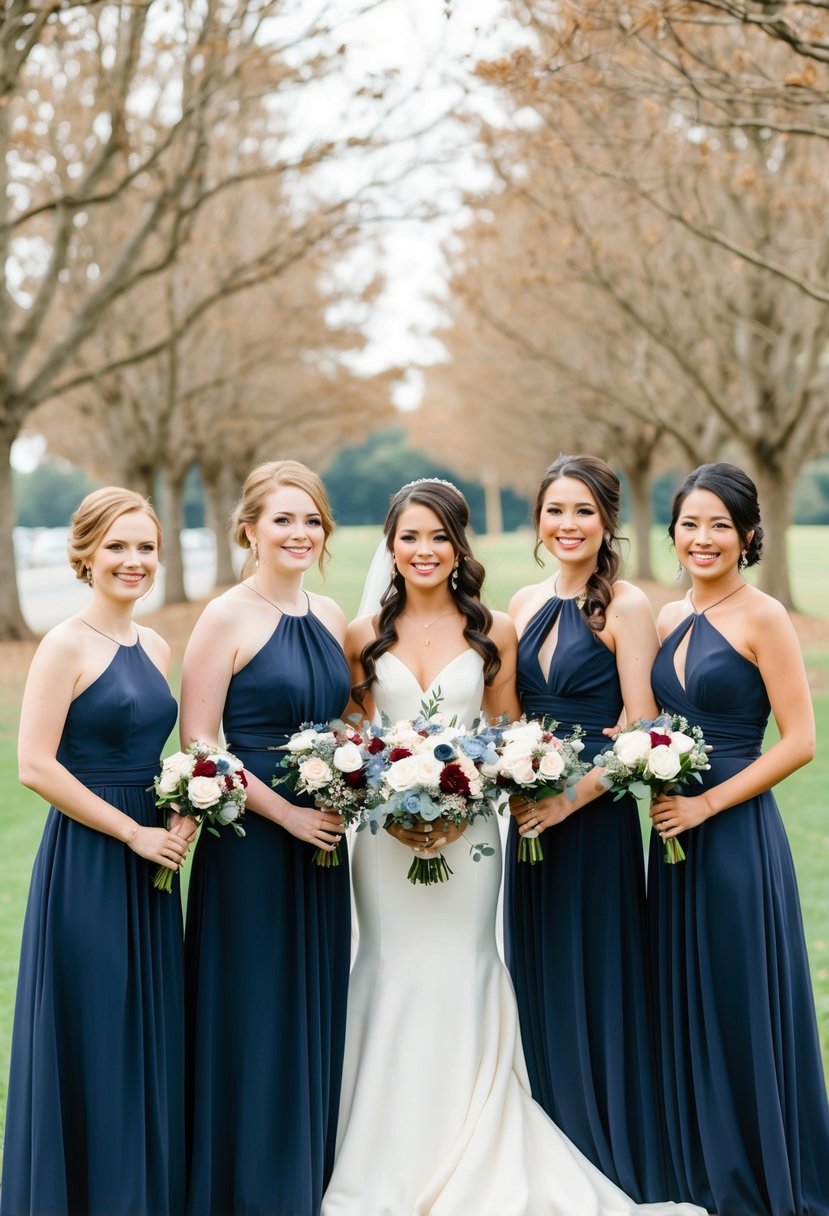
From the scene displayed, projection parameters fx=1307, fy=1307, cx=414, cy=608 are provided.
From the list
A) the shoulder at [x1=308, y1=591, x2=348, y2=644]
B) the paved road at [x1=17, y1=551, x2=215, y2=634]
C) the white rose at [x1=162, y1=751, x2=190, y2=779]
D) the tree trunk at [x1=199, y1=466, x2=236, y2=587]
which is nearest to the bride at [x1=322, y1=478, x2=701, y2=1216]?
the shoulder at [x1=308, y1=591, x2=348, y2=644]

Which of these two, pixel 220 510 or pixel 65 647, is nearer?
pixel 65 647

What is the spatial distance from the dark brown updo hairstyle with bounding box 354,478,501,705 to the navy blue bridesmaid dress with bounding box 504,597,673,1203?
0.71 feet

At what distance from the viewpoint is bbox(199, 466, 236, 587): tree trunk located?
141 feet

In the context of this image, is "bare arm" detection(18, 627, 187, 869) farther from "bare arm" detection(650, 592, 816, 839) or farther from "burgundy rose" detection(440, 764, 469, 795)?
"bare arm" detection(650, 592, 816, 839)

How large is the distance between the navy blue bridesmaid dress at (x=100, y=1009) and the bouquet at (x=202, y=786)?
0.63 ft

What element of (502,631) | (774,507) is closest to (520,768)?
(502,631)

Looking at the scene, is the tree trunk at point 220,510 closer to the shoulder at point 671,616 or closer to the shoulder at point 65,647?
the shoulder at point 671,616

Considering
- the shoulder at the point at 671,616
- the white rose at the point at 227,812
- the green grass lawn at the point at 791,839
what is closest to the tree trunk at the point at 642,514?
the green grass lawn at the point at 791,839

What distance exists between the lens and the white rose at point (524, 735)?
15.5 feet

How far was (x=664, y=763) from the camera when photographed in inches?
181

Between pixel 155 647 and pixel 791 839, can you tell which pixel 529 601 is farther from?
pixel 791 839

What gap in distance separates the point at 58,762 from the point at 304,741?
87 centimetres

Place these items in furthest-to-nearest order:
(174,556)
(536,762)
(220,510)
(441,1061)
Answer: (220,510) < (174,556) < (441,1061) < (536,762)

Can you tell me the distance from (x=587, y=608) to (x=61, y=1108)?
8.92 feet
